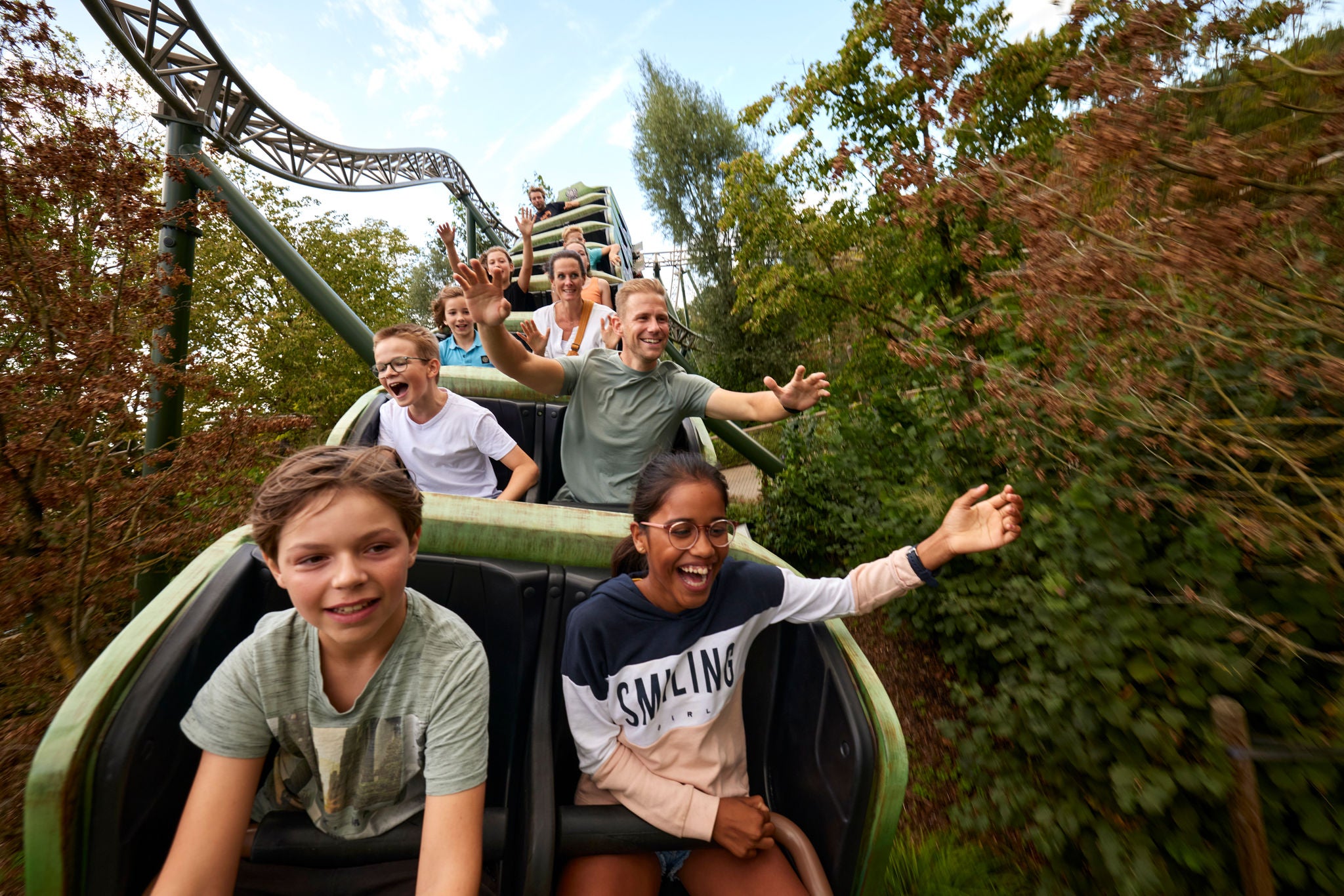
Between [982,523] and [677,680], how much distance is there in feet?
2.62

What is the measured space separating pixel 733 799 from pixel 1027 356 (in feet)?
5.62

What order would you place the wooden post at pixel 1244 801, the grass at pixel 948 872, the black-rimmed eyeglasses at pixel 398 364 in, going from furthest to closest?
the black-rimmed eyeglasses at pixel 398 364 < the grass at pixel 948 872 < the wooden post at pixel 1244 801

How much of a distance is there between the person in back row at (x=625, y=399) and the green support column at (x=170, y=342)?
1.87m

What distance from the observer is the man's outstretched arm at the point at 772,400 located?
2107mm

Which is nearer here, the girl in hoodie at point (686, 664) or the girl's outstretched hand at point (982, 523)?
the girl in hoodie at point (686, 664)

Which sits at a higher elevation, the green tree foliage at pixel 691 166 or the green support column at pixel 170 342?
the green tree foliage at pixel 691 166

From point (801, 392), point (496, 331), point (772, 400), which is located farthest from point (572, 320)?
point (801, 392)

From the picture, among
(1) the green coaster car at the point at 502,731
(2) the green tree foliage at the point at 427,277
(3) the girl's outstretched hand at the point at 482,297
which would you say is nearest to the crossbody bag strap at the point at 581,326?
(3) the girl's outstretched hand at the point at 482,297

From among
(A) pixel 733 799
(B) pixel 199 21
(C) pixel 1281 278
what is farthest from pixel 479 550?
(B) pixel 199 21

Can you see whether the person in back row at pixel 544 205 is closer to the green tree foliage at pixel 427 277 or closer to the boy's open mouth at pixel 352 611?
the boy's open mouth at pixel 352 611

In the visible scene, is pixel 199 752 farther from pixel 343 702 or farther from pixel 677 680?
pixel 677 680

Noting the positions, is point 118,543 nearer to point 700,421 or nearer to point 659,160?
point 700,421

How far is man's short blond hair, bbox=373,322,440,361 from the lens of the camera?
7.93 feet

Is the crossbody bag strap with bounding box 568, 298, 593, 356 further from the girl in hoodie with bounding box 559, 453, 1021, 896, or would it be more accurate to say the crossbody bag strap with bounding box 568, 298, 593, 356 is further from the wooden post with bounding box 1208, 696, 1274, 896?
the wooden post with bounding box 1208, 696, 1274, 896
